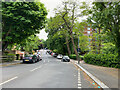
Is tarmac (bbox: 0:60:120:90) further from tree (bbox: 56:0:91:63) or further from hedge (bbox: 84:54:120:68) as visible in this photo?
tree (bbox: 56:0:91:63)

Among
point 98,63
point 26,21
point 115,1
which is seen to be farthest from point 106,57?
point 26,21

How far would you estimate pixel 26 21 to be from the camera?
55.0 ft

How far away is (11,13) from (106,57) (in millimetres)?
13583

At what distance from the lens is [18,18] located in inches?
663

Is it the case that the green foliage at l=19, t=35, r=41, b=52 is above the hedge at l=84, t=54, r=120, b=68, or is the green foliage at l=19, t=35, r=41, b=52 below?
above

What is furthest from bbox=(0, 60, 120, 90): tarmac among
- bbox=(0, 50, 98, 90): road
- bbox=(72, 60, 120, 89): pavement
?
bbox=(0, 50, 98, 90): road

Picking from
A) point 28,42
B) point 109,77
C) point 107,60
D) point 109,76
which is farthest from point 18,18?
point 28,42

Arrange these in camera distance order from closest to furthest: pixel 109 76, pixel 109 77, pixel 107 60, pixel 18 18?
pixel 109 77
pixel 109 76
pixel 107 60
pixel 18 18

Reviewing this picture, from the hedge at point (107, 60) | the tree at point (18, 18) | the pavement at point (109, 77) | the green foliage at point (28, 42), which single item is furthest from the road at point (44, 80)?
the green foliage at point (28, 42)

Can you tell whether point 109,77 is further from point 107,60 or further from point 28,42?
point 28,42

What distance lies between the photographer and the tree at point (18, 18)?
55.5 ft

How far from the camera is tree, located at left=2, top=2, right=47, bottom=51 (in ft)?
55.5

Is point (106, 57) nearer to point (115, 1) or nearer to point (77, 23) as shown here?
point (115, 1)

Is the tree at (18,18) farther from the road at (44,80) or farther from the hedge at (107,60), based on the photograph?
the hedge at (107,60)
